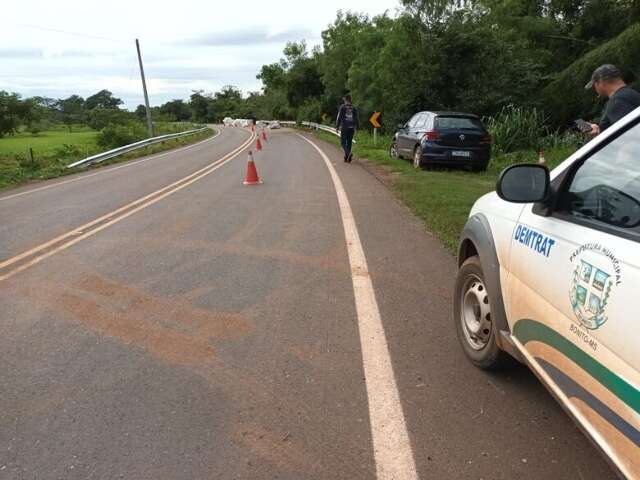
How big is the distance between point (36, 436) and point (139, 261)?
11.2 ft

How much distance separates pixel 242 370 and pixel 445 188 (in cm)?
773

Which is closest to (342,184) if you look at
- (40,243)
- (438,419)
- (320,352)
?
(40,243)

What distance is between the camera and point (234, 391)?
132 inches

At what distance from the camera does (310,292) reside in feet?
16.6

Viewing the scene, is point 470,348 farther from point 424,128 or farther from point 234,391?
point 424,128

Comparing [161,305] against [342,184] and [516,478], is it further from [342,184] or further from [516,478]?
[342,184]

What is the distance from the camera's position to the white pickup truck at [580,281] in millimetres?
1874

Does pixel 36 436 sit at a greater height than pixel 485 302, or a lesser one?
lesser

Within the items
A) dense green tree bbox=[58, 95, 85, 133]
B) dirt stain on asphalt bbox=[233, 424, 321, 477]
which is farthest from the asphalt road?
dense green tree bbox=[58, 95, 85, 133]

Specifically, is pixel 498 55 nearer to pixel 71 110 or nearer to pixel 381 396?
pixel 381 396

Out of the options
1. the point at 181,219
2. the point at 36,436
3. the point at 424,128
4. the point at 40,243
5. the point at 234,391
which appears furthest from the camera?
the point at 424,128

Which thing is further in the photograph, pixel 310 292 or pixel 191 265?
pixel 191 265

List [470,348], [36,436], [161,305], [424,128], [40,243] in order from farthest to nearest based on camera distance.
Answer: [424,128]
[40,243]
[161,305]
[470,348]
[36,436]

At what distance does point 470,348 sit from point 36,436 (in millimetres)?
2671
